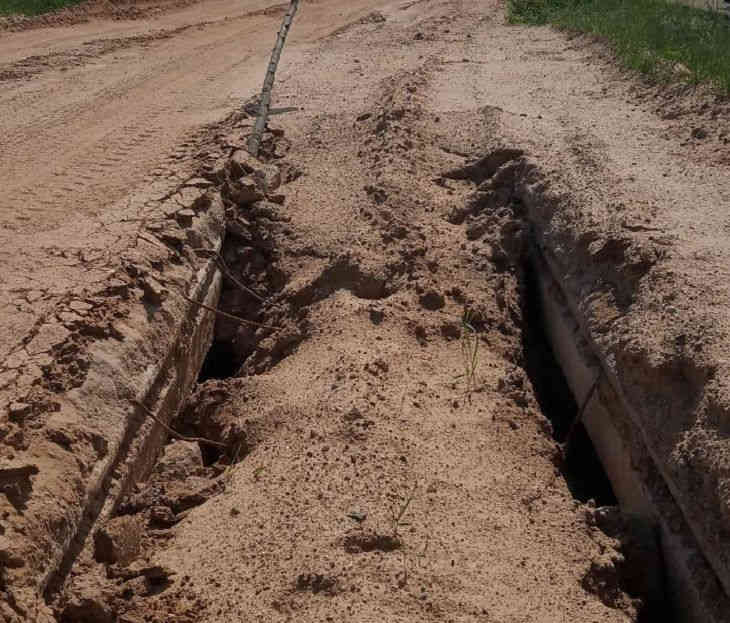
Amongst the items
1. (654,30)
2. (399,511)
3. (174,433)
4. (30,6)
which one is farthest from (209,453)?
(30,6)

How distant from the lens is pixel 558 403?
16.8 ft

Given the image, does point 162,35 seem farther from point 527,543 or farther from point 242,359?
point 527,543

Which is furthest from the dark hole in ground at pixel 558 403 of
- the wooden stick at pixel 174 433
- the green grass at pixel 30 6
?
the green grass at pixel 30 6

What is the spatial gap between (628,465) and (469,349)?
1.15 m

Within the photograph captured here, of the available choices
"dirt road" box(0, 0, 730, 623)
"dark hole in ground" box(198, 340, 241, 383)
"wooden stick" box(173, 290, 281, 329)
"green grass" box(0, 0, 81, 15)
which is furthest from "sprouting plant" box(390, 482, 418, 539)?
"green grass" box(0, 0, 81, 15)

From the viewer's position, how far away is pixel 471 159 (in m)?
6.69

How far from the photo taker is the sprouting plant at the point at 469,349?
15.6ft

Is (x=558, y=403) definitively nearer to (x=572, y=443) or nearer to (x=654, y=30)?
(x=572, y=443)

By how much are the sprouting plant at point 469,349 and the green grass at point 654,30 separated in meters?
3.38

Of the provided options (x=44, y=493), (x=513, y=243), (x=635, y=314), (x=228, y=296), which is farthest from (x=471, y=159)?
(x=44, y=493)

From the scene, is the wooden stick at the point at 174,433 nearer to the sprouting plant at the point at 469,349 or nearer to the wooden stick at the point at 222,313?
the wooden stick at the point at 222,313

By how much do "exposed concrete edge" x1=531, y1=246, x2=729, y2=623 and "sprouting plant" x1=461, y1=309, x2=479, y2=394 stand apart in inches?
20.4

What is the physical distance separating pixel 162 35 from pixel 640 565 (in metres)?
10.4

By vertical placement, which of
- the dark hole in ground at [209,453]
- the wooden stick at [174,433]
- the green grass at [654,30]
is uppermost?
the green grass at [654,30]
